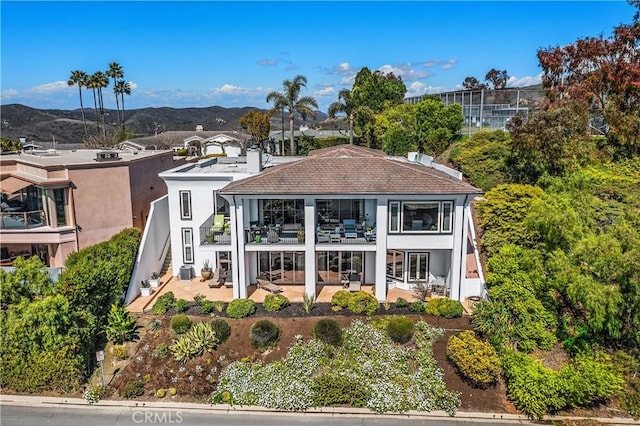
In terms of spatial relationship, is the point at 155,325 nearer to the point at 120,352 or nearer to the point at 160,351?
the point at 160,351

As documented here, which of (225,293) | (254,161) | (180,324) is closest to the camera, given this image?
(180,324)

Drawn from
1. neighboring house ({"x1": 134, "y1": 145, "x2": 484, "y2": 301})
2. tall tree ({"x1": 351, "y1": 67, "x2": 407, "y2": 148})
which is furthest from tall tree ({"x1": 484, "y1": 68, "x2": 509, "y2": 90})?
neighboring house ({"x1": 134, "y1": 145, "x2": 484, "y2": 301})

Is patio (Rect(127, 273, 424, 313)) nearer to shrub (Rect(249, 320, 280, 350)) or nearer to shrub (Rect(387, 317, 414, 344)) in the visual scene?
shrub (Rect(387, 317, 414, 344))

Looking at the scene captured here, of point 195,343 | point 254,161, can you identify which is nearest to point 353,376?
point 195,343

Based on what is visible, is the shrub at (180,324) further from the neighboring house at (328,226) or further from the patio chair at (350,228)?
the patio chair at (350,228)

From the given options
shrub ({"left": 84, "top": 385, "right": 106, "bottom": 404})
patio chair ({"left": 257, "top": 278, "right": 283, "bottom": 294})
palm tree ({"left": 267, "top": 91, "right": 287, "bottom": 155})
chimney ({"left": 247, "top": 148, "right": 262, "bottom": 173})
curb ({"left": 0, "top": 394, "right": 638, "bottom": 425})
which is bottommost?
curb ({"left": 0, "top": 394, "right": 638, "bottom": 425})
